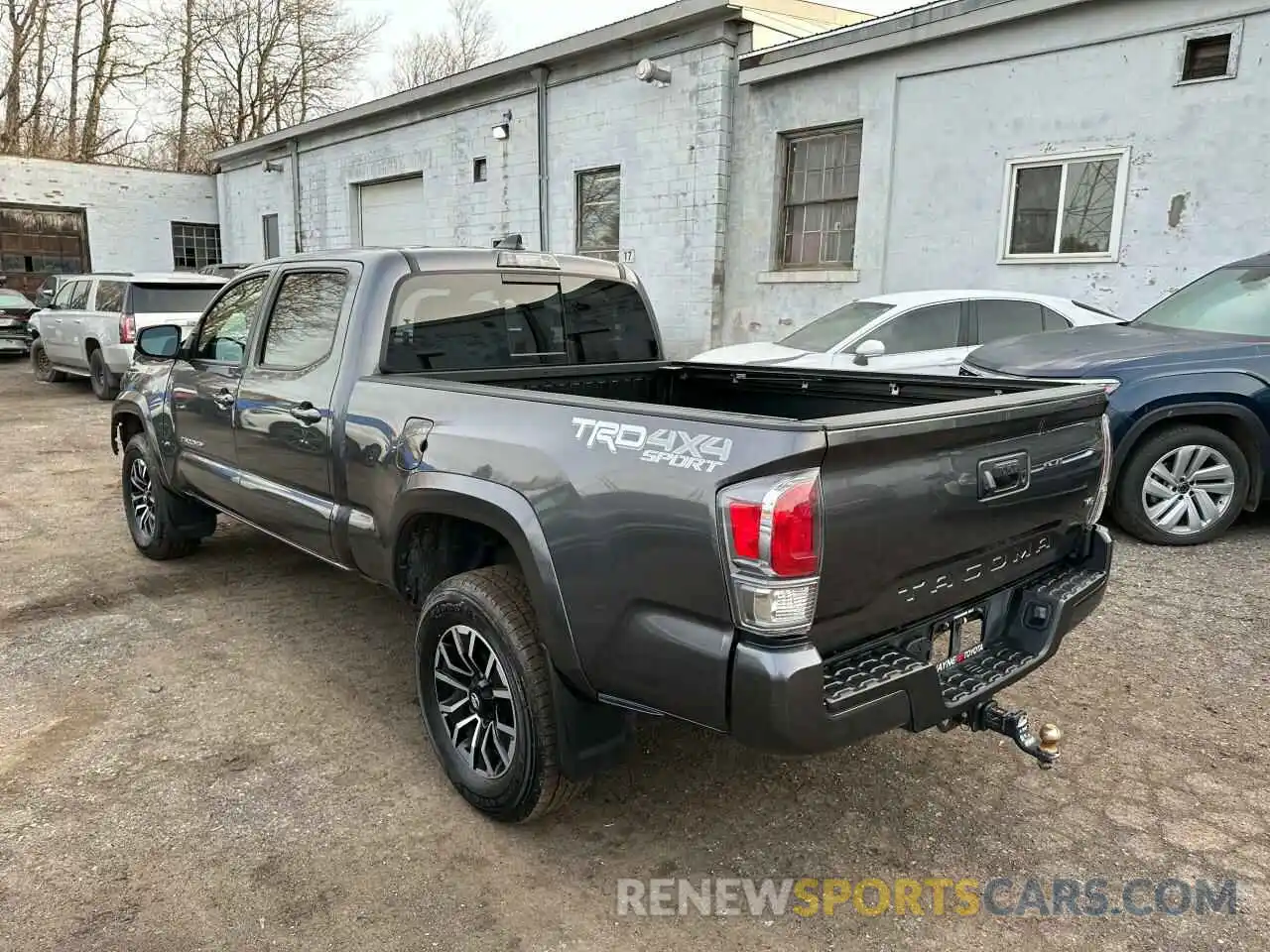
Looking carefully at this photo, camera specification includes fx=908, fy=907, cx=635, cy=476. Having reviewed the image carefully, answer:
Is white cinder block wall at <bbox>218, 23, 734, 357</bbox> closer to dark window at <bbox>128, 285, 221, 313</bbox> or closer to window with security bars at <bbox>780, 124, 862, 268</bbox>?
window with security bars at <bbox>780, 124, 862, 268</bbox>

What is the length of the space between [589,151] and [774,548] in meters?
12.9

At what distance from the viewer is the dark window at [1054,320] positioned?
787cm

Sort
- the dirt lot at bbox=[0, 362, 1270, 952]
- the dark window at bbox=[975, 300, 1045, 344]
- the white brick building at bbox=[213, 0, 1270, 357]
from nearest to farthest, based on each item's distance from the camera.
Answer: the dirt lot at bbox=[0, 362, 1270, 952]
the dark window at bbox=[975, 300, 1045, 344]
the white brick building at bbox=[213, 0, 1270, 357]

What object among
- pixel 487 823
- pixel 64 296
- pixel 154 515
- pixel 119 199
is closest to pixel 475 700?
pixel 487 823

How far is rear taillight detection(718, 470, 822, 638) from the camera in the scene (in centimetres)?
211

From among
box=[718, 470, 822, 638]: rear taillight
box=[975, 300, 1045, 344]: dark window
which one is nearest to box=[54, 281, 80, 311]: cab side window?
box=[975, 300, 1045, 344]: dark window

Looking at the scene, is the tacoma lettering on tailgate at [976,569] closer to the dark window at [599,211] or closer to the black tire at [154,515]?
the black tire at [154,515]

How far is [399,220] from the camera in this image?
1852 centimetres

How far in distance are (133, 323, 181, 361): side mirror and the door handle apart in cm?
154

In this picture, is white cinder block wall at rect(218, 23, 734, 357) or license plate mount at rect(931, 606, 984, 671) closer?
license plate mount at rect(931, 606, 984, 671)

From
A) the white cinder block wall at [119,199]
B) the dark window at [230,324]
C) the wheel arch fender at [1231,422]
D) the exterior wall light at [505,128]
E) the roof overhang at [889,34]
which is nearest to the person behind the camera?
the dark window at [230,324]

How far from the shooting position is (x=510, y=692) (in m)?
2.75

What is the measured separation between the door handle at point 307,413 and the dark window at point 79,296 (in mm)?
11791

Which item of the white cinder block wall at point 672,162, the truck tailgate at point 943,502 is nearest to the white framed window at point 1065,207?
the white cinder block wall at point 672,162
